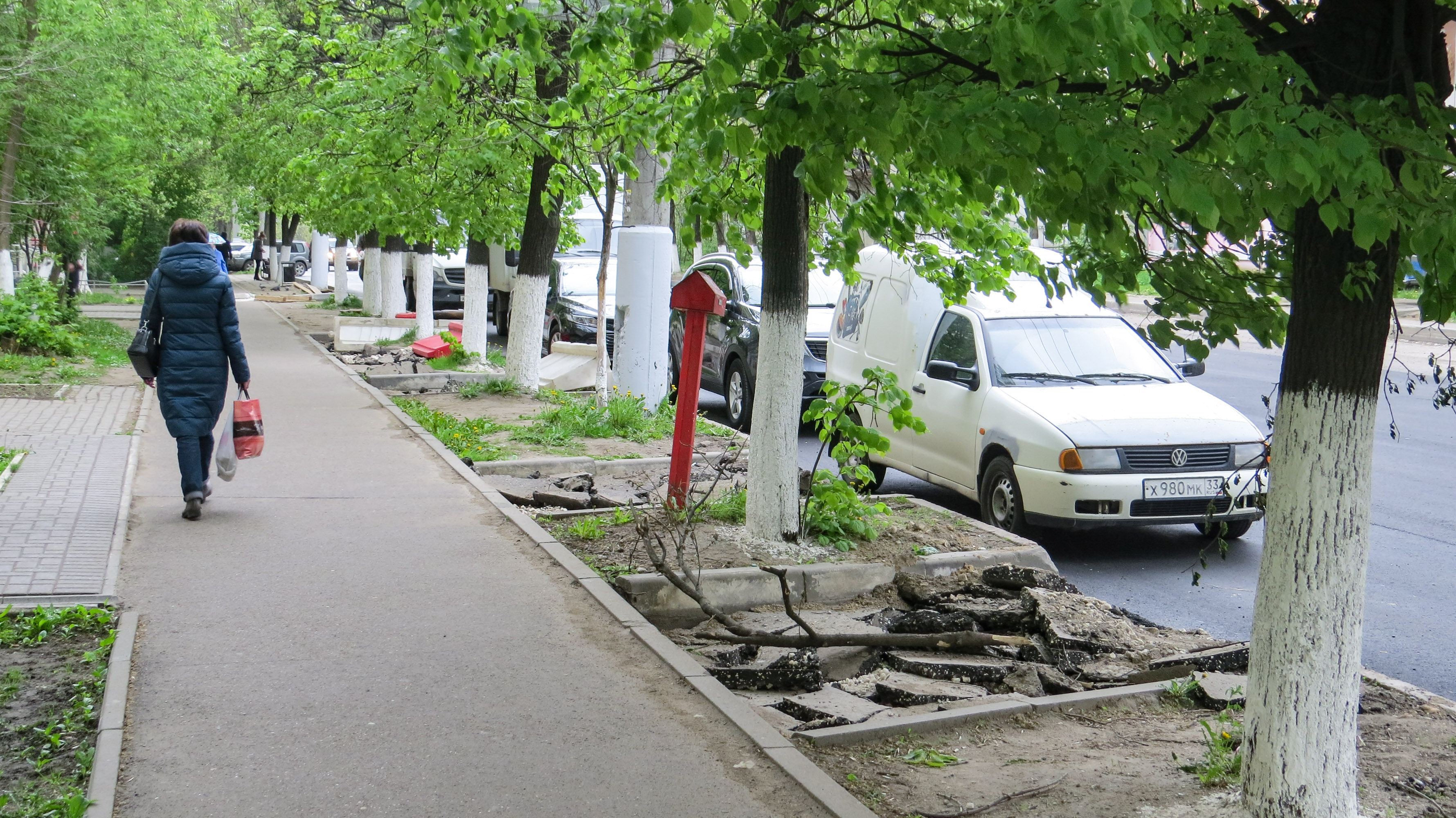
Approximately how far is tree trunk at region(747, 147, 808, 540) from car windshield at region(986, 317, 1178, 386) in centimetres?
234

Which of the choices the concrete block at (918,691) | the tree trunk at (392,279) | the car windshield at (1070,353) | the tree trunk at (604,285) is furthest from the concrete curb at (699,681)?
the tree trunk at (392,279)

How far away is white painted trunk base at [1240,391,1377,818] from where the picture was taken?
3.74 m

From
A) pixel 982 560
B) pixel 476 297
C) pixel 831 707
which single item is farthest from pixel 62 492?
pixel 476 297

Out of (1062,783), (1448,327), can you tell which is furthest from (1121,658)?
(1448,327)

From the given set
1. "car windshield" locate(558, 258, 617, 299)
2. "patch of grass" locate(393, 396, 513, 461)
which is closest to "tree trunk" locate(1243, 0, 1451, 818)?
"patch of grass" locate(393, 396, 513, 461)

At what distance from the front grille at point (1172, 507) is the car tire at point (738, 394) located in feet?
21.1

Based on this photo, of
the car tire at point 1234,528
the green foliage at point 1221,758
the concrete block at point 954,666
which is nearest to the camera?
the green foliage at point 1221,758

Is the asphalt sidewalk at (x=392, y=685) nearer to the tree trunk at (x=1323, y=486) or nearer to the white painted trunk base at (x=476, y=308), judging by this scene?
the tree trunk at (x=1323, y=486)

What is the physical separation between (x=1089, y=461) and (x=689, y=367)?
2694 mm

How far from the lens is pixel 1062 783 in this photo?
442cm

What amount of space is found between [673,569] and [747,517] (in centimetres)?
89

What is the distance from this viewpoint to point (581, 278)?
71.4ft

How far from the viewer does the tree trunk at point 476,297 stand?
1847 centimetres

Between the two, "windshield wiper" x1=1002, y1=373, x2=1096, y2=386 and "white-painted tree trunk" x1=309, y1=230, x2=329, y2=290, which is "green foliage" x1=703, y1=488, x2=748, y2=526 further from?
"white-painted tree trunk" x1=309, y1=230, x2=329, y2=290
